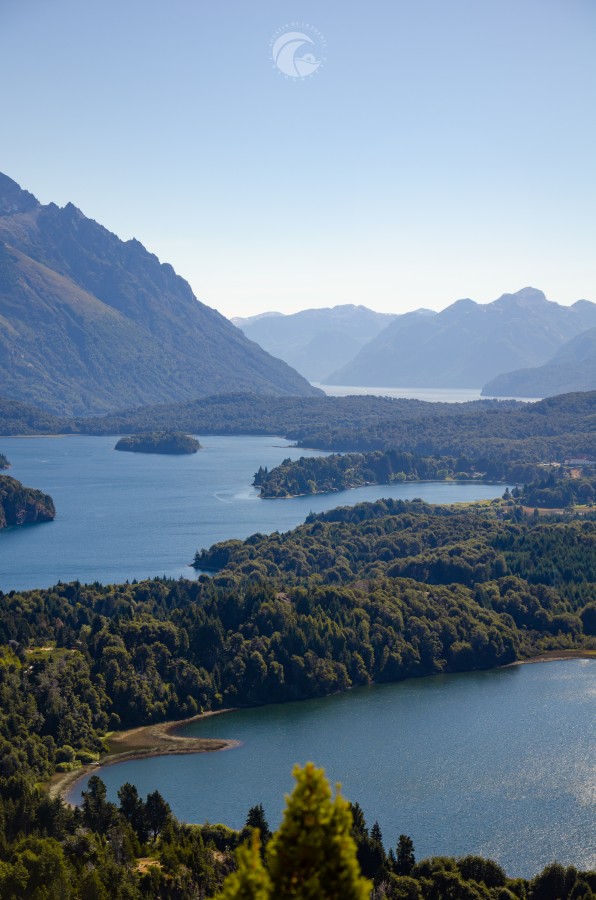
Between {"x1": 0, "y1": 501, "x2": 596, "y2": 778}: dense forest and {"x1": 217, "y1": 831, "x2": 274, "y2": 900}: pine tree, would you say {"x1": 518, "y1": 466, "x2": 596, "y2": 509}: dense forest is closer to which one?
{"x1": 0, "y1": 501, "x2": 596, "y2": 778}: dense forest

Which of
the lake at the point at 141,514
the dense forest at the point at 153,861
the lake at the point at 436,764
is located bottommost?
the lake at the point at 436,764

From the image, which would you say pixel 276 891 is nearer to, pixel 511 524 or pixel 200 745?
pixel 200 745

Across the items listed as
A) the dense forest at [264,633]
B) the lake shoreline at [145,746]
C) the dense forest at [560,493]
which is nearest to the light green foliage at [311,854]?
the lake shoreline at [145,746]

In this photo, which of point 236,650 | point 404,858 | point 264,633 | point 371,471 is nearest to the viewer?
point 404,858

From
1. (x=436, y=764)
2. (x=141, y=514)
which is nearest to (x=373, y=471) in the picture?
(x=141, y=514)

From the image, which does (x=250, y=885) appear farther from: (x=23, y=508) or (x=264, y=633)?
(x=23, y=508)

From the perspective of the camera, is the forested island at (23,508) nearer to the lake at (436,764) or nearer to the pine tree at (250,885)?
the lake at (436,764)

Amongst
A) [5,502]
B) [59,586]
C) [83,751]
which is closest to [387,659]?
[83,751]
